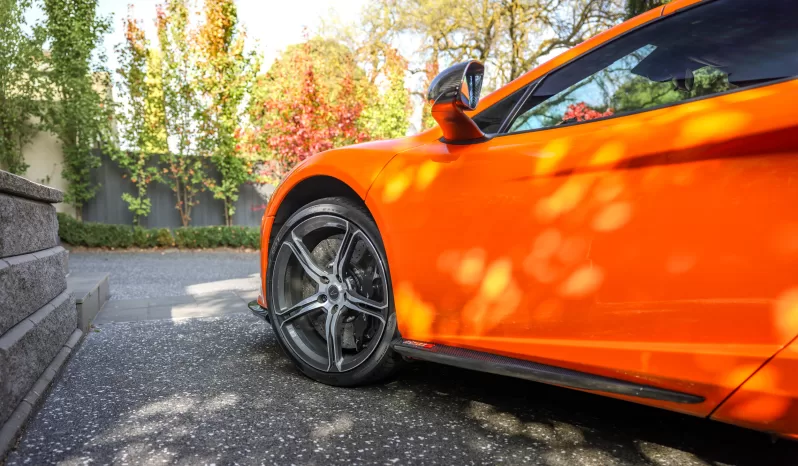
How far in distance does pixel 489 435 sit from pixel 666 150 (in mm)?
1154

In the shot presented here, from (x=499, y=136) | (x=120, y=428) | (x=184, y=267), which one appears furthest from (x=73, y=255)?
(x=499, y=136)

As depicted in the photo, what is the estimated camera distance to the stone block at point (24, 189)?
88.6 inches

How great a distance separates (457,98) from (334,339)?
47.3 inches

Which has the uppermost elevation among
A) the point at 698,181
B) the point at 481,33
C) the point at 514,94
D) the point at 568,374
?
the point at 481,33

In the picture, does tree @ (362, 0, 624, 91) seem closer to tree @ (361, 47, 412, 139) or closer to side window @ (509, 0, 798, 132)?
tree @ (361, 47, 412, 139)

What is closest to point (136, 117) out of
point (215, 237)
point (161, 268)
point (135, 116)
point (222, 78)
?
point (135, 116)

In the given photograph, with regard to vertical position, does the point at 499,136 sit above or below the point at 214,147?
below

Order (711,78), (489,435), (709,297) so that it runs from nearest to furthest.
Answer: (709,297) < (711,78) < (489,435)

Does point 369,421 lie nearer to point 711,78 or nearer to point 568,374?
point 568,374

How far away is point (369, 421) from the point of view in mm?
2225

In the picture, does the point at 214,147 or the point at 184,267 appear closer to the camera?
the point at 184,267

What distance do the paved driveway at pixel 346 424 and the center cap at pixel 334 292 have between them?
0.42 meters

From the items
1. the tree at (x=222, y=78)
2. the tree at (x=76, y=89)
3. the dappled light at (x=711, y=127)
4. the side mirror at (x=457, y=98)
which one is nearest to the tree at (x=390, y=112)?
the tree at (x=222, y=78)

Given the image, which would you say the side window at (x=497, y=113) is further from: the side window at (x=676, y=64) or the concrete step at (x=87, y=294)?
the concrete step at (x=87, y=294)
